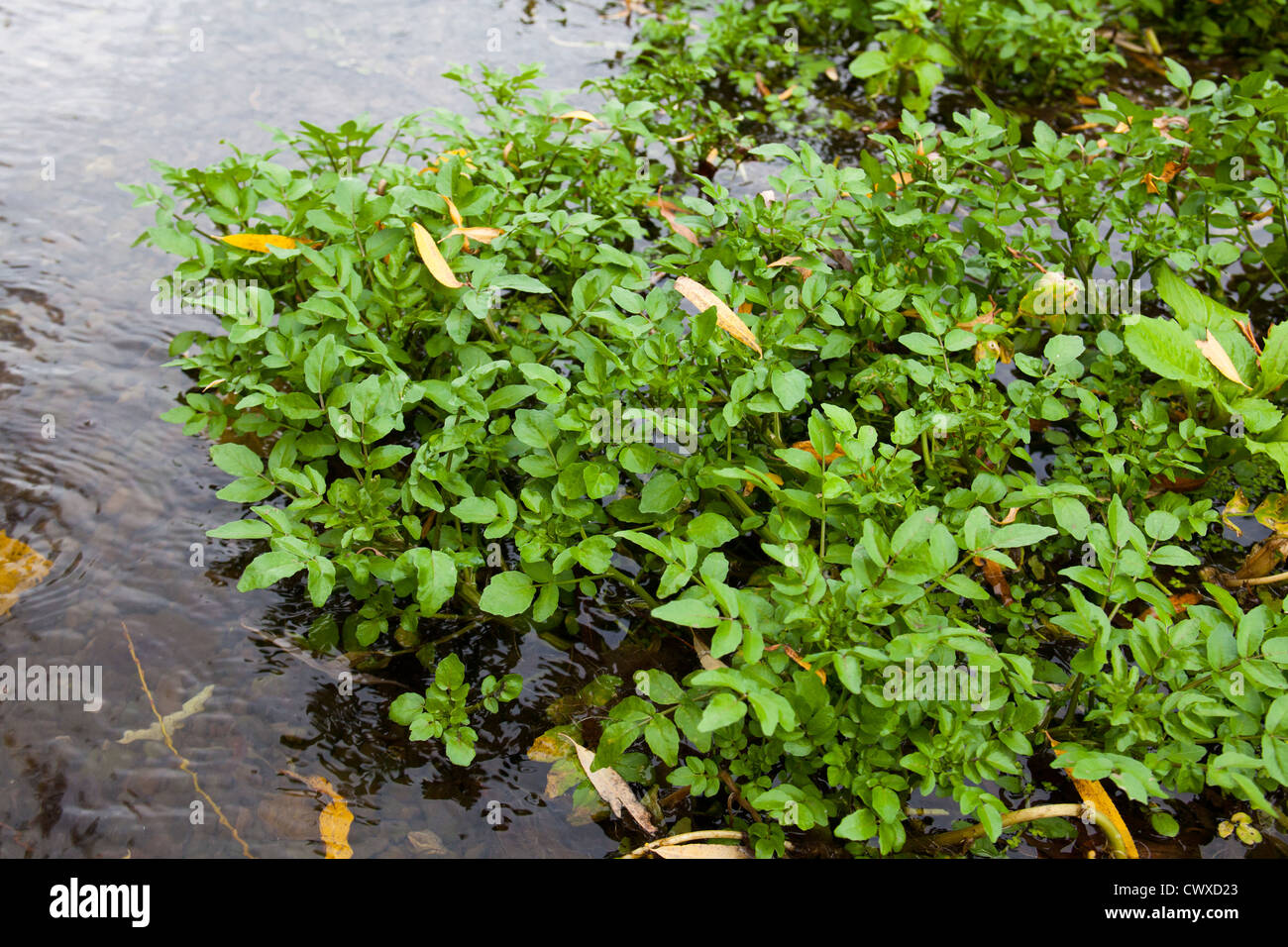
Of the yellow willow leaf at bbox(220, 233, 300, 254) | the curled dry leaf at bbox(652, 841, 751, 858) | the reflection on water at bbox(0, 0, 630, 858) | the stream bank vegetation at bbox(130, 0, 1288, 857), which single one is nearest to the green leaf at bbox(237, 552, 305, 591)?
the stream bank vegetation at bbox(130, 0, 1288, 857)

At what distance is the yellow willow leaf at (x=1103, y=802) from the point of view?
224cm

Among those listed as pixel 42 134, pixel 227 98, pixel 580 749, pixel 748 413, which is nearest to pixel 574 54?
pixel 227 98

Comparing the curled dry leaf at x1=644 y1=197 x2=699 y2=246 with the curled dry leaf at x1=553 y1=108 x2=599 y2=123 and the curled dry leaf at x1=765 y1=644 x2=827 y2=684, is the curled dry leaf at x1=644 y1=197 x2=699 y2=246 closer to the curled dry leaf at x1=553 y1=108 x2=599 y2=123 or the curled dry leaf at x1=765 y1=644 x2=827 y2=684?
the curled dry leaf at x1=553 y1=108 x2=599 y2=123

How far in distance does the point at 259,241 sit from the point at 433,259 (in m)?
0.61

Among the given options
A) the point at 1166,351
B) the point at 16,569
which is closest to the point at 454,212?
the point at 16,569

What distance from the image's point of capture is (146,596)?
2740 millimetres

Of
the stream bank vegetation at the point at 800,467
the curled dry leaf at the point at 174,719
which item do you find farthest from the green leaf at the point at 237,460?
the curled dry leaf at the point at 174,719

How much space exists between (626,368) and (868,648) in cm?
93

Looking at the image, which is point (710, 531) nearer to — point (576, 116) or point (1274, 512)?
point (1274, 512)

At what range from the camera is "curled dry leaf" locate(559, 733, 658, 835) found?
2316 mm

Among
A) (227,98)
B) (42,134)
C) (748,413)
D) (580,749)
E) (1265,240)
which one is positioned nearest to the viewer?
(580,749)
